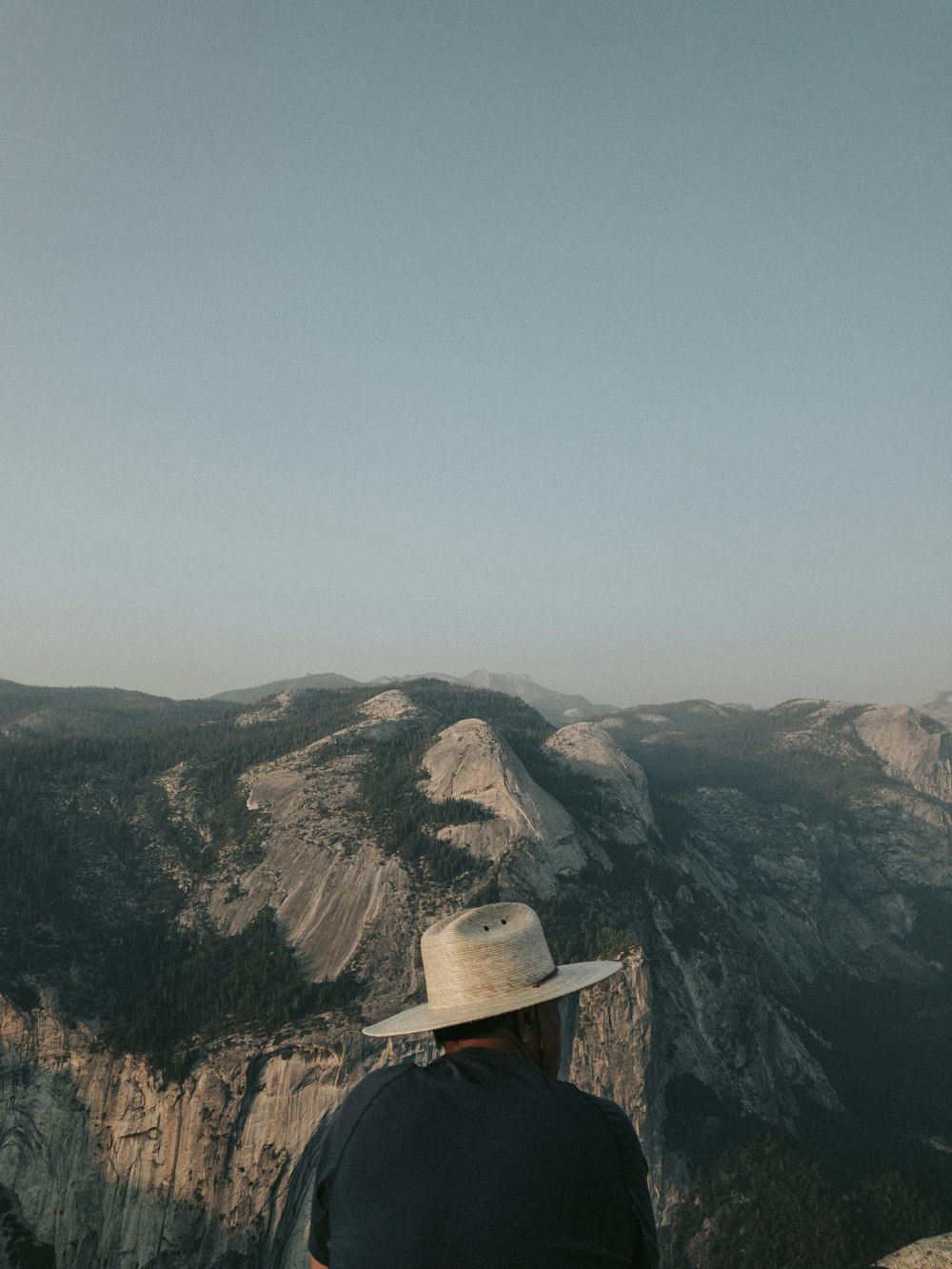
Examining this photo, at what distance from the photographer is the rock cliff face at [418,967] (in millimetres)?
38844

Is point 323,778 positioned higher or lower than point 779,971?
higher

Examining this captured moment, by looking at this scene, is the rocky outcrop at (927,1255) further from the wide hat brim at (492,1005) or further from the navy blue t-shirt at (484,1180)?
the navy blue t-shirt at (484,1180)

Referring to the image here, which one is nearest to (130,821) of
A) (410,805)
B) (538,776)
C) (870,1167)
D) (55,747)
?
(55,747)

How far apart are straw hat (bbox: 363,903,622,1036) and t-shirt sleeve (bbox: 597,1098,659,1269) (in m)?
0.79

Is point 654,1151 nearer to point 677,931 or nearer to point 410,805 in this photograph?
point 677,931

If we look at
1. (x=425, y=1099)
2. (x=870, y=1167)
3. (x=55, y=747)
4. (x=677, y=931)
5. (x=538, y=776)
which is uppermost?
(x=425, y=1099)

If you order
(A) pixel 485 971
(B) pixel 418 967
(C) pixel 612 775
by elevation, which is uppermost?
(A) pixel 485 971

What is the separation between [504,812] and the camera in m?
66.3

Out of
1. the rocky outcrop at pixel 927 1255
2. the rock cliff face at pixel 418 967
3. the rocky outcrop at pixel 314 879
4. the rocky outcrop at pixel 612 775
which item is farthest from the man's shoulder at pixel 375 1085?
the rocky outcrop at pixel 612 775

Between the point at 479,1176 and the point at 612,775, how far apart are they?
8790 centimetres

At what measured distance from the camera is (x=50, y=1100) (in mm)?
40812

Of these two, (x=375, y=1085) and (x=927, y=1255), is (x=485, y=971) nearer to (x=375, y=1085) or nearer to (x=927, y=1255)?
(x=375, y=1085)

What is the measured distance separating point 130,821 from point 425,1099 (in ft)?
244

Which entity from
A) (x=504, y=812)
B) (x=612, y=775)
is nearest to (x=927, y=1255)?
(x=504, y=812)
